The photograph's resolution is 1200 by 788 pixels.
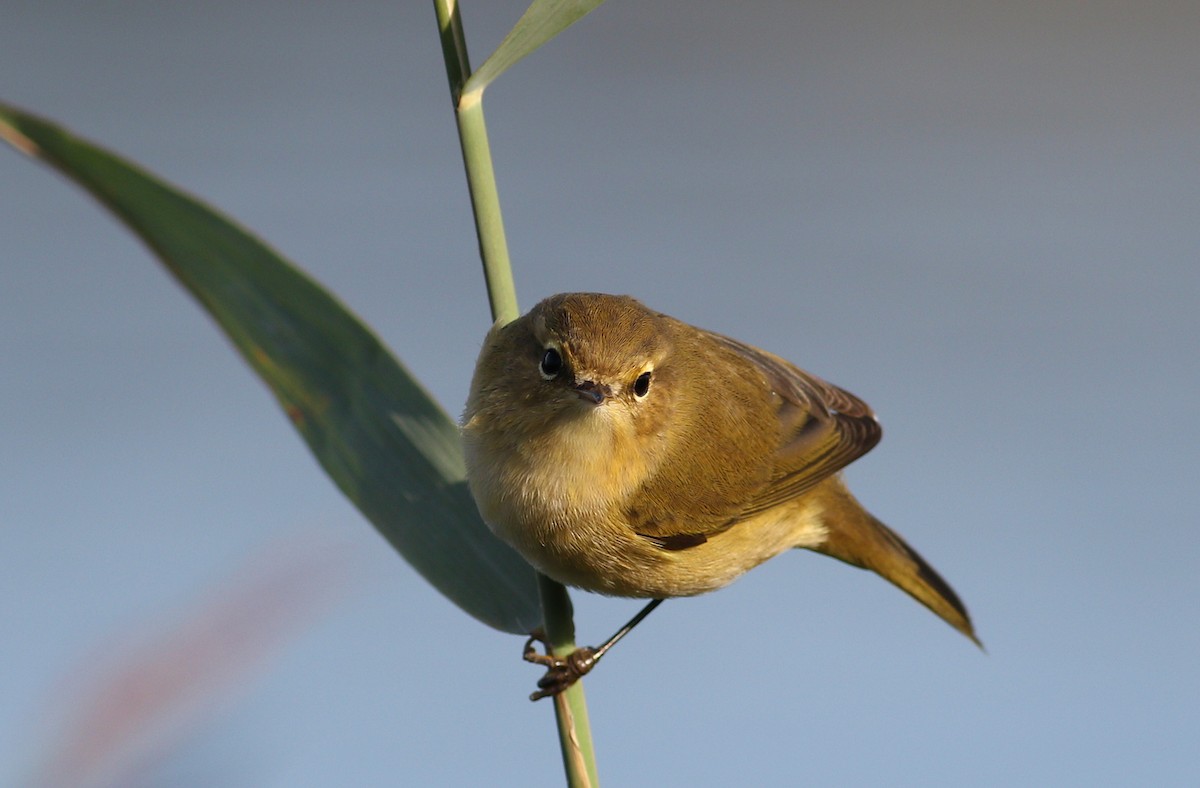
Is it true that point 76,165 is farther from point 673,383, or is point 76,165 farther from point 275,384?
point 673,383

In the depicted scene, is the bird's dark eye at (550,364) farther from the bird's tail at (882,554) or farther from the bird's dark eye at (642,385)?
the bird's tail at (882,554)

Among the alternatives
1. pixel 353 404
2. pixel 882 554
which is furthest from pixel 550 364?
pixel 882 554

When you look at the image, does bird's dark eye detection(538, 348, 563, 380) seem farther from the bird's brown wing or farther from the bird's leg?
the bird's brown wing

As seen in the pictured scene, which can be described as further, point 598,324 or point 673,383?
point 673,383

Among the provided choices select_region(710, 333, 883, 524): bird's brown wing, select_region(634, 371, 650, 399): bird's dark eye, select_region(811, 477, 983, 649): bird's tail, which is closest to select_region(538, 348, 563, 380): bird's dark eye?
select_region(634, 371, 650, 399): bird's dark eye

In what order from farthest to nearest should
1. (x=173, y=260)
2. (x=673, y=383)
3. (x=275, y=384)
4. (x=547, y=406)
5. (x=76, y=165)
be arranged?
1. (x=673, y=383)
2. (x=547, y=406)
3. (x=275, y=384)
4. (x=173, y=260)
5. (x=76, y=165)

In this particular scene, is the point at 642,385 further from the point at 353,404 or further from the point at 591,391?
the point at 353,404

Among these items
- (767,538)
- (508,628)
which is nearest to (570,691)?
(508,628)
